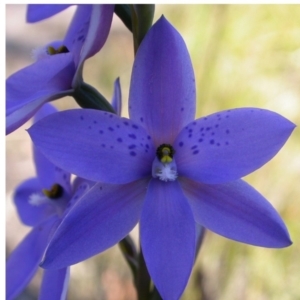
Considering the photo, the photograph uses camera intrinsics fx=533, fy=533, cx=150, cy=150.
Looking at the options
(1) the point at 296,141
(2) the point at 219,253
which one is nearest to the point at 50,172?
(2) the point at 219,253

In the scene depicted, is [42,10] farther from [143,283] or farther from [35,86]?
[143,283]

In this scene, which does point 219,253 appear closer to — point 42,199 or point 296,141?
point 296,141

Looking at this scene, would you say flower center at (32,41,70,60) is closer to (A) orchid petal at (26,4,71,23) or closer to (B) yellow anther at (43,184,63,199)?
(A) orchid petal at (26,4,71,23)

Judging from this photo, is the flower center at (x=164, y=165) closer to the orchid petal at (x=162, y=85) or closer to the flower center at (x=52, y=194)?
the orchid petal at (x=162, y=85)

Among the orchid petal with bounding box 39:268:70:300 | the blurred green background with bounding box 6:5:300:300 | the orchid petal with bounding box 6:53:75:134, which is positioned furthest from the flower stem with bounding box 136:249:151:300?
the blurred green background with bounding box 6:5:300:300

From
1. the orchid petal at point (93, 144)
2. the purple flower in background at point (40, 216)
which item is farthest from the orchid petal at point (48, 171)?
A: the orchid petal at point (93, 144)

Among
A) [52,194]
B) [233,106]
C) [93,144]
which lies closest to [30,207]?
[52,194]

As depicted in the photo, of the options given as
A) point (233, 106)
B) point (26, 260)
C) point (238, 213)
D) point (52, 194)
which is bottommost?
point (233, 106)
